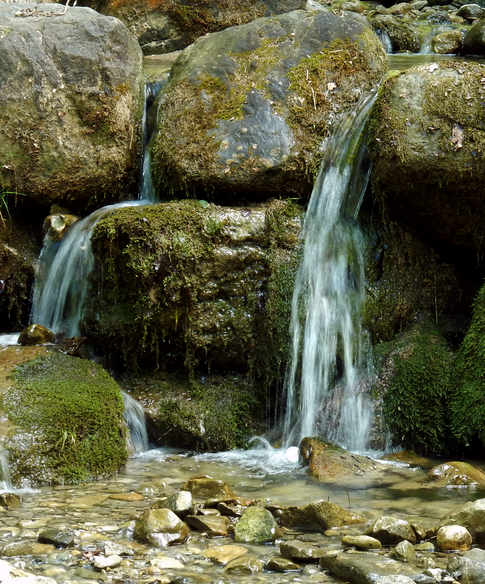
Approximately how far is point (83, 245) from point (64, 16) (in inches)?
97.0

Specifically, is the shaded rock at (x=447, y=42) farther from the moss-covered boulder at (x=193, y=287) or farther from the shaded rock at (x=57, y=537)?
the shaded rock at (x=57, y=537)

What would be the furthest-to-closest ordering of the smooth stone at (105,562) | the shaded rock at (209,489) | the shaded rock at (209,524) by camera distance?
the shaded rock at (209,489)
the shaded rock at (209,524)
the smooth stone at (105,562)

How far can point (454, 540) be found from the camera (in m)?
3.18

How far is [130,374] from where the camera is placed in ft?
19.5

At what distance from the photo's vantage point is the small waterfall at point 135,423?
5.39m

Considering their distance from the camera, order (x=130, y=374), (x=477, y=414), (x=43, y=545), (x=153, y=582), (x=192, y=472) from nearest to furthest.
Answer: (x=153, y=582) < (x=43, y=545) < (x=192, y=472) < (x=477, y=414) < (x=130, y=374)

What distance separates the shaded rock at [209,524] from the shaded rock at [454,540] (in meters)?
0.98

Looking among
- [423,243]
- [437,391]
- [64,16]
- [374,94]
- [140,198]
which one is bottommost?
[437,391]

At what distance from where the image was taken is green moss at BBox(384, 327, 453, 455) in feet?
17.4

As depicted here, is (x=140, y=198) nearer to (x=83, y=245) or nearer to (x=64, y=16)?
(x=83, y=245)

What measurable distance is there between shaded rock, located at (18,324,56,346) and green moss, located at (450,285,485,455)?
10.4 ft

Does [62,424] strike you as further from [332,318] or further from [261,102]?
[261,102]

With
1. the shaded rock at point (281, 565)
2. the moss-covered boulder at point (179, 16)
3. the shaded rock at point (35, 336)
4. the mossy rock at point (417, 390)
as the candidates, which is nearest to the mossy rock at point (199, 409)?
the shaded rock at point (35, 336)

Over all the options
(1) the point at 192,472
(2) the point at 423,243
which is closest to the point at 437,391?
Result: (2) the point at 423,243
